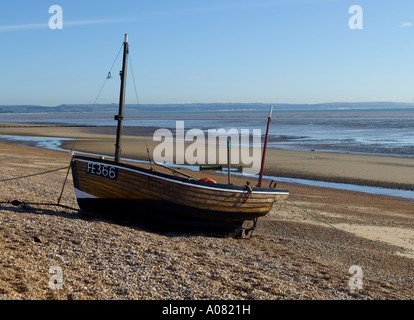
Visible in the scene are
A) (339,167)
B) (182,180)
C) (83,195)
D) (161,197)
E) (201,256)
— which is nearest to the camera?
(201,256)

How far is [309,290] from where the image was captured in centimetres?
832

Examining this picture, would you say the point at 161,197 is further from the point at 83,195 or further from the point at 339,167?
the point at 339,167

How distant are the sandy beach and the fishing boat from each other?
0.43m

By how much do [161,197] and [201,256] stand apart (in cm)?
240

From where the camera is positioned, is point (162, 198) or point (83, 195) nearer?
point (162, 198)

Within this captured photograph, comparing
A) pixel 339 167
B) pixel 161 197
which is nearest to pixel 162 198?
pixel 161 197

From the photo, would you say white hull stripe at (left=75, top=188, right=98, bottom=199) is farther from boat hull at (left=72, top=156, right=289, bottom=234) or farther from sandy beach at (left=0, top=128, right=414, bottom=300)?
sandy beach at (left=0, top=128, right=414, bottom=300)

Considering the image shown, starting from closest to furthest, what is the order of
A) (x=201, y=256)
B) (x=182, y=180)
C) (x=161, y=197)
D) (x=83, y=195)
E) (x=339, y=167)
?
(x=201, y=256), (x=182, y=180), (x=161, y=197), (x=83, y=195), (x=339, y=167)

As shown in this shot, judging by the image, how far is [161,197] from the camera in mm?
11586

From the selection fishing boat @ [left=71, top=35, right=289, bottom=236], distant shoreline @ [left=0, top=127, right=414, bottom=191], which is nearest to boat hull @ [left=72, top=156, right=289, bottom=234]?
fishing boat @ [left=71, top=35, right=289, bottom=236]

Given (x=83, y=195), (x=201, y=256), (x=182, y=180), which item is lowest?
(x=201, y=256)

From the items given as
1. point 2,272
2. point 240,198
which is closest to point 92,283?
point 2,272

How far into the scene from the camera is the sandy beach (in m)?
7.40
